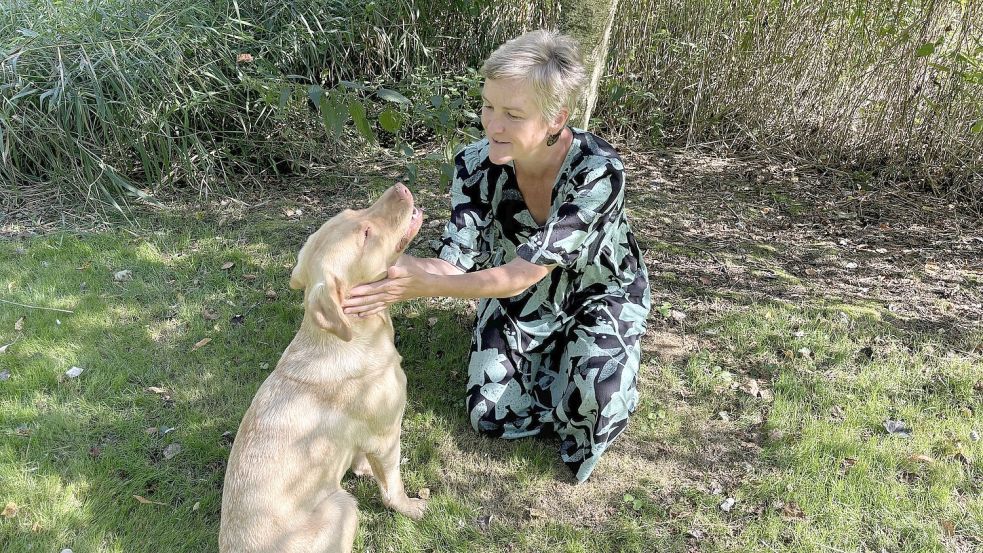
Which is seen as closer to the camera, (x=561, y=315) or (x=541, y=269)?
(x=541, y=269)

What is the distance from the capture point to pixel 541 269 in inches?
120

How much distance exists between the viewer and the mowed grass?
317 centimetres

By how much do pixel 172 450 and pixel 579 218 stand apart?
2.54 meters

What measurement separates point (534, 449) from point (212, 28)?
4794 mm

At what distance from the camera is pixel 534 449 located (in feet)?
12.0

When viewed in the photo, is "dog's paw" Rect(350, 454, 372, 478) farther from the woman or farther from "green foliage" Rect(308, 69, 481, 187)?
"green foliage" Rect(308, 69, 481, 187)

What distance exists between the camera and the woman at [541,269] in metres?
2.92

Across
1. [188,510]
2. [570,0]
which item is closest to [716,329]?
[570,0]

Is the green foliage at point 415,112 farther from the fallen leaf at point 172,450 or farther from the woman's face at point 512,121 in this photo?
the fallen leaf at point 172,450

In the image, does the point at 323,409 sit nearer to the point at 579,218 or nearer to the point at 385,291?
the point at 385,291

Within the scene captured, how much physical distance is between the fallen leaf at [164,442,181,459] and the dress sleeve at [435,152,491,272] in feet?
5.86

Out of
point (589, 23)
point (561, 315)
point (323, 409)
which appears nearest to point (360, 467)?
point (323, 409)

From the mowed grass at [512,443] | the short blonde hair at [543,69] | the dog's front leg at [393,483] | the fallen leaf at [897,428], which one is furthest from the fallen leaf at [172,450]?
the fallen leaf at [897,428]

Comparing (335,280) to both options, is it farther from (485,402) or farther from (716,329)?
(716,329)
